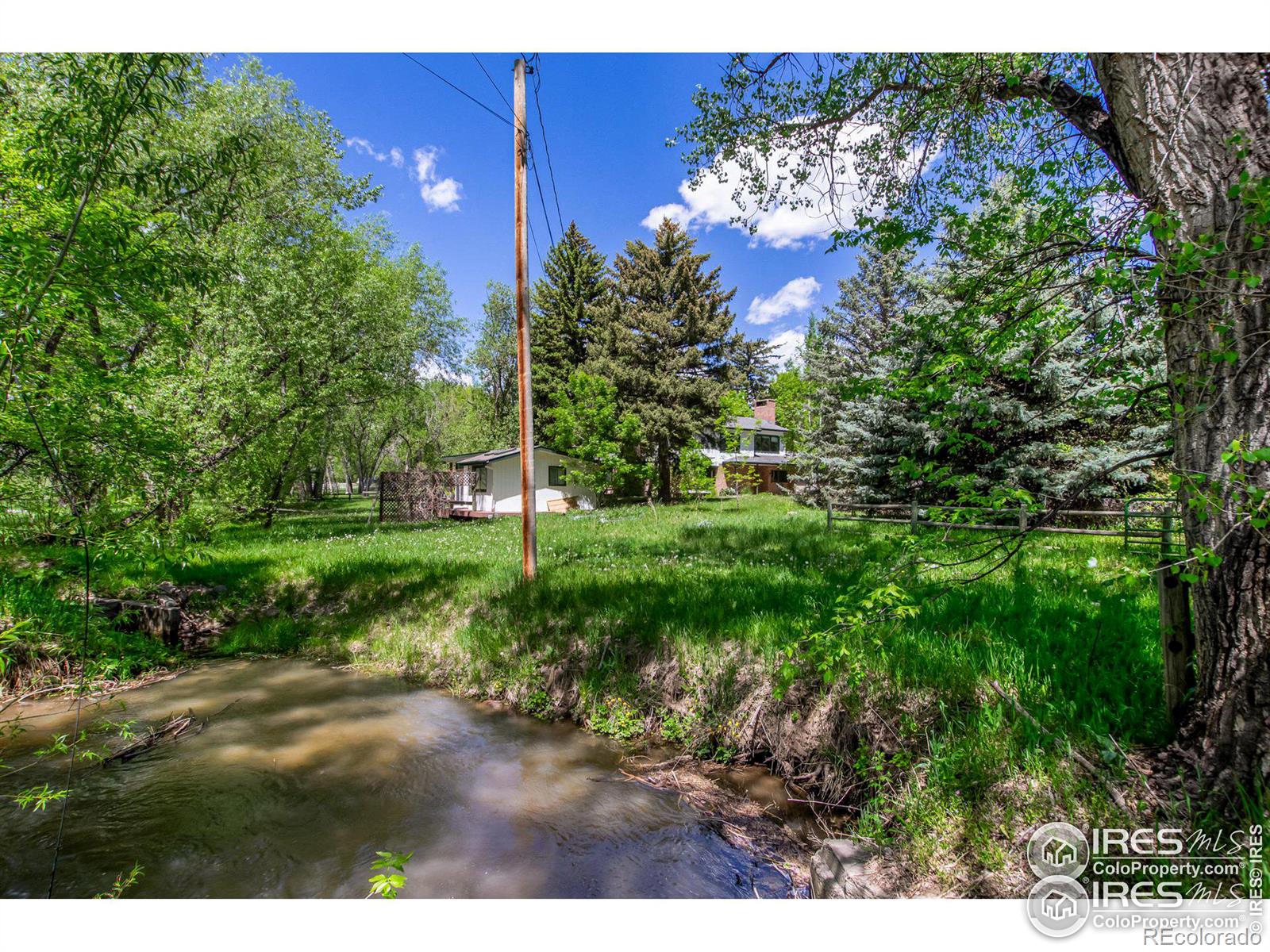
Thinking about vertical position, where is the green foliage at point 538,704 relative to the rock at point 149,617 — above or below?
below

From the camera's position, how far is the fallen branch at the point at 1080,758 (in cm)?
257

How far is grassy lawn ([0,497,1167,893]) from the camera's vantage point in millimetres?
2906

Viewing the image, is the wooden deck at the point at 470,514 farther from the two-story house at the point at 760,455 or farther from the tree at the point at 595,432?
the two-story house at the point at 760,455

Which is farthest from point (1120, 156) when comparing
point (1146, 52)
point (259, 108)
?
point (259, 108)

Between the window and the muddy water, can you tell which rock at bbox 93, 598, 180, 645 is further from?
the window

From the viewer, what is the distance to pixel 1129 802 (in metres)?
2.55

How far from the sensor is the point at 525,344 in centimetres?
820

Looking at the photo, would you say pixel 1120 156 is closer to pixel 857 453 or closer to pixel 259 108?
pixel 857 453

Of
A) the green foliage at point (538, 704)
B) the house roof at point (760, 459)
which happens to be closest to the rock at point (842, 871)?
the green foliage at point (538, 704)

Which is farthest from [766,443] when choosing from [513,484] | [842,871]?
[842,871]

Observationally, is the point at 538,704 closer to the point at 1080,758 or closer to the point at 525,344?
the point at 1080,758

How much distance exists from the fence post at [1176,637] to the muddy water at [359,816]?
8.45 ft

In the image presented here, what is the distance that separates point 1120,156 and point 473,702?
24.6 feet

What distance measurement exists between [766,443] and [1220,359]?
121ft
